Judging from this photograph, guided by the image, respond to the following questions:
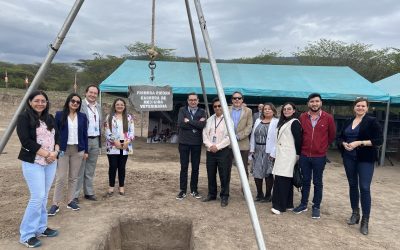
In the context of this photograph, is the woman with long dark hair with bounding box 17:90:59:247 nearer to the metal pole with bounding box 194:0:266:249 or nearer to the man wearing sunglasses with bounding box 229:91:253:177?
the metal pole with bounding box 194:0:266:249

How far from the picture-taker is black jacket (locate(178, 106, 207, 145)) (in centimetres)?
508

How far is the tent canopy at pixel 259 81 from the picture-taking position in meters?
10.0

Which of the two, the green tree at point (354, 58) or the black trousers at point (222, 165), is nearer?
the black trousers at point (222, 165)

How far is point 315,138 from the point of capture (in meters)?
4.45

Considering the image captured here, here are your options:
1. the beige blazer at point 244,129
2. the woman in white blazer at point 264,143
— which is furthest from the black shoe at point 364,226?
the beige blazer at point 244,129

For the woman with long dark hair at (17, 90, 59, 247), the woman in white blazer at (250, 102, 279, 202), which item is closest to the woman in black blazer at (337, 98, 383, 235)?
the woman in white blazer at (250, 102, 279, 202)

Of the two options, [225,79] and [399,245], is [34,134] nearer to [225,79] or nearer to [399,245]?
[399,245]

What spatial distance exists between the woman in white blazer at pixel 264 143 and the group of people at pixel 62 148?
1.82 m

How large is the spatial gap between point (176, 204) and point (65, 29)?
2.75 m

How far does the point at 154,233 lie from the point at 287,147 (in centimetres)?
203

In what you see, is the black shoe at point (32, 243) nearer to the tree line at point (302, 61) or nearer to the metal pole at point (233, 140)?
the metal pole at point (233, 140)

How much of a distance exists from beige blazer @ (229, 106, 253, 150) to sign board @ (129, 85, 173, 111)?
1.16 m

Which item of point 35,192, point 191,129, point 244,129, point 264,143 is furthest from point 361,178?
point 35,192

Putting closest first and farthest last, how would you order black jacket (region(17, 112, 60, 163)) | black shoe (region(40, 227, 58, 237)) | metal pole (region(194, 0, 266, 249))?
metal pole (region(194, 0, 266, 249)), black jacket (region(17, 112, 60, 163)), black shoe (region(40, 227, 58, 237))
